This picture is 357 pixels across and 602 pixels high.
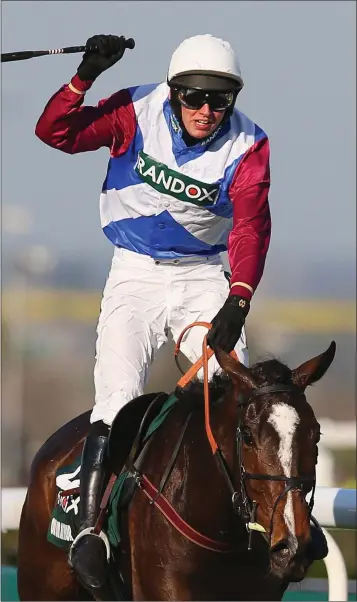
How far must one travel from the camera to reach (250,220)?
604 cm

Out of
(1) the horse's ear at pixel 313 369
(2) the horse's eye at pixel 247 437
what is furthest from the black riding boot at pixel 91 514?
(1) the horse's ear at pixel 313 369

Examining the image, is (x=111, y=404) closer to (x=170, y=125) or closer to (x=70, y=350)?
(x=170, y=125)

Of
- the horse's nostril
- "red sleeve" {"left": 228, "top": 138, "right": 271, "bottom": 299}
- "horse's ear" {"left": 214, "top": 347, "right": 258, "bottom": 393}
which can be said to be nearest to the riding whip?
"red sleeve" {"left": 228, "top": 138, "right": 271, "bottom": 299}

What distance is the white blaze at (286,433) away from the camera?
196 inches

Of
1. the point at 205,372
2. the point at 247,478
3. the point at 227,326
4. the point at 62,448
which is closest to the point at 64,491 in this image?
the point at 62,448

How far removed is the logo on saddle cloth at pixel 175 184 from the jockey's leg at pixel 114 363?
355 mm

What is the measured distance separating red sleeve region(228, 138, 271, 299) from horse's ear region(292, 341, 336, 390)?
0.60 meters

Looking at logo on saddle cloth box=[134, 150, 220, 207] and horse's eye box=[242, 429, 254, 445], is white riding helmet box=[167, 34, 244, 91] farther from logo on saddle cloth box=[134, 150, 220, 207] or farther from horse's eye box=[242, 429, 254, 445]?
horse's eye box=[242, 429, 254, 445]

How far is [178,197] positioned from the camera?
6.12 metres

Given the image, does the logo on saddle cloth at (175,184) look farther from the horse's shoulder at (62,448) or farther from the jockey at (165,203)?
the horse's shoulder at (62,448)

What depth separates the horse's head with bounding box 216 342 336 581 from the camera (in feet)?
16.3

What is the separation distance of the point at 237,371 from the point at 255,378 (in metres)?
0.08

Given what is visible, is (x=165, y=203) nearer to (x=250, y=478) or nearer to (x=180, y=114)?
(x=180, y=114)

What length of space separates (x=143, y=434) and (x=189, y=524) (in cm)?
51
